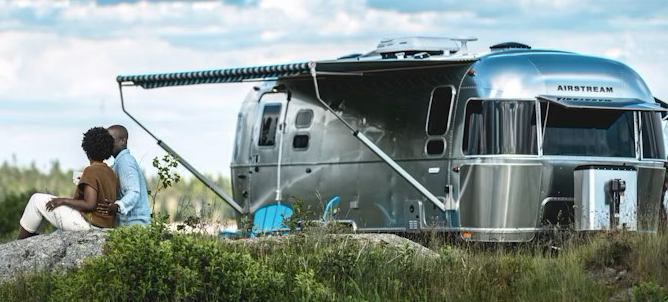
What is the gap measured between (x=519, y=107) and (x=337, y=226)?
2.99m

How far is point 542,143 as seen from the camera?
1372 centimetres

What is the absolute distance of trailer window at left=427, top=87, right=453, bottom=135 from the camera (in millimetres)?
14000

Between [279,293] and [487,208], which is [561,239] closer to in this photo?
[487,208]

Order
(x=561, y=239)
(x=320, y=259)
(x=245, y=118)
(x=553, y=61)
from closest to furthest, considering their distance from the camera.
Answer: (x=320, y=259) < (x=561, y=239) < (x=553, y=61) < (x=245, y=118)

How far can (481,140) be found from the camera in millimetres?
13641

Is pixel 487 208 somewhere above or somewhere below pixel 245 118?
below

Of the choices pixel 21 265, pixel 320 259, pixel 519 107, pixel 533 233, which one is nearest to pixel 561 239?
pixel 533 233

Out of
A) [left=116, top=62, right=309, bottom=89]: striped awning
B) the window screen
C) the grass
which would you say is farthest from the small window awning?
the window screen

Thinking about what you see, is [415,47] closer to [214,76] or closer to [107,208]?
[214,76]

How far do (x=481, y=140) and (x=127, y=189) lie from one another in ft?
13.2

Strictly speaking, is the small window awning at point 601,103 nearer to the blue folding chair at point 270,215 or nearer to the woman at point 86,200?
the blue folding chair at point 270,215

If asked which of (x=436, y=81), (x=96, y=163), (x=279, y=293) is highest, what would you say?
(x=436, y=81)

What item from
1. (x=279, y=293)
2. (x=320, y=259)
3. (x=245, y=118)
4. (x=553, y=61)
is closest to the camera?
(x=279, y=293)

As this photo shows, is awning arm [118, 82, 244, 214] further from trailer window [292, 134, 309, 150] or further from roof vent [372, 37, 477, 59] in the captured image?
roof vent [372, 37, 477, 59]
